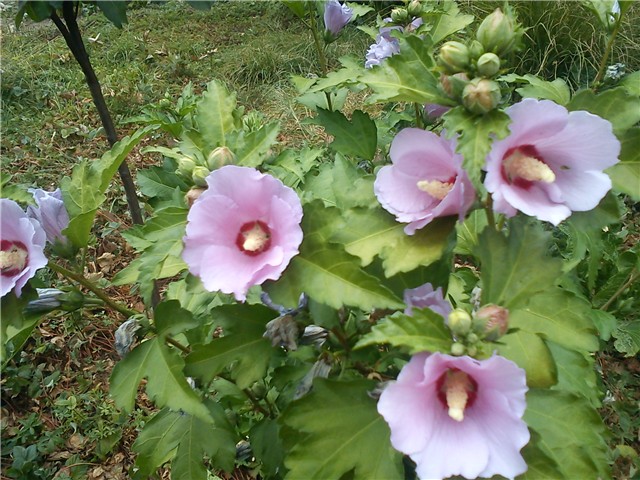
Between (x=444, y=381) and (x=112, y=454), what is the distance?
2.00 m

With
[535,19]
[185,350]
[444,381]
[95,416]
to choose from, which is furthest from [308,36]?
[444,381]

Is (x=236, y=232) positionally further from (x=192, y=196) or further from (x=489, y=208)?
(x=489, y=208)

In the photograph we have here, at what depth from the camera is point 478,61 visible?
0.86 meters

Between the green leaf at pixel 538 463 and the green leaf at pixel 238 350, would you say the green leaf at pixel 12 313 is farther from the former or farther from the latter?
the green leaf at pixel 538 463

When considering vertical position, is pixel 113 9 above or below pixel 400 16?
above

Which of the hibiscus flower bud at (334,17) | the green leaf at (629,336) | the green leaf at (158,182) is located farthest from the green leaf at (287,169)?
the green leaf at (629,336)

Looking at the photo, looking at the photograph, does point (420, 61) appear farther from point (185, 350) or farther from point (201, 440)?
point (201, 440)

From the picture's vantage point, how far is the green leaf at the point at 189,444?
1.32 metres

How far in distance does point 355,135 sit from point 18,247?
878 mm

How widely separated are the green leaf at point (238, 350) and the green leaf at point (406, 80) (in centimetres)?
42

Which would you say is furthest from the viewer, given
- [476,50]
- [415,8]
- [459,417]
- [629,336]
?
[629,336]

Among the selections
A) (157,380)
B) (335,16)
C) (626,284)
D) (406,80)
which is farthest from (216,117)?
(626,284)

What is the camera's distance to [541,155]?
0.90 m

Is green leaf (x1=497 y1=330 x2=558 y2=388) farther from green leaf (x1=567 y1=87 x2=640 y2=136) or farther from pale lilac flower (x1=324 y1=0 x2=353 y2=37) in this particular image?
pale lilac flower (x1=324 y1=0 x2=353 y2=37)
